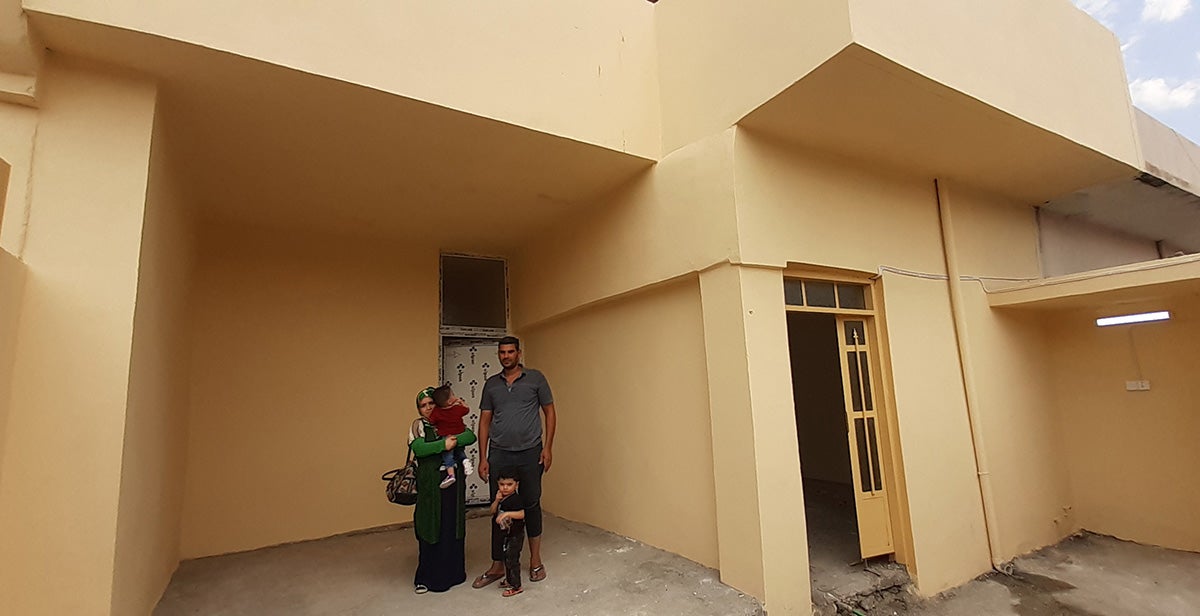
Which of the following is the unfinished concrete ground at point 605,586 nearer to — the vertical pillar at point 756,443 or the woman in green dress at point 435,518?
the woman in green dress at point 435,518

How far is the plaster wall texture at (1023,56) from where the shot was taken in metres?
2.97

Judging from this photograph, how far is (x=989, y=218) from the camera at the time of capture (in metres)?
4.86

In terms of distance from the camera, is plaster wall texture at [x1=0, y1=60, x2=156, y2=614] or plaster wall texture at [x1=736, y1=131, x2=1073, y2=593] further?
plaster wall texture at [x1=736, y1=131, x2=1073, y2=593]

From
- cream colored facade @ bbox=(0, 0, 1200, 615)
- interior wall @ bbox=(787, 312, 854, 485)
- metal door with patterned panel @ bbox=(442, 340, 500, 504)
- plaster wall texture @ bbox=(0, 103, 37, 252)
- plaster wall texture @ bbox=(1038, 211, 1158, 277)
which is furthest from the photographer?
interior wall @ bbox=(787, 312, 854, 485)

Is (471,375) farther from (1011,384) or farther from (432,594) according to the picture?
(1011,384)

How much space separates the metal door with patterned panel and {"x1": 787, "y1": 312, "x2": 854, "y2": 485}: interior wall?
394 centimetres

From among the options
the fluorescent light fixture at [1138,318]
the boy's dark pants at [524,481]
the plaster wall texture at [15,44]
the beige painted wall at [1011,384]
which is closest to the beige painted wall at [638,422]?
the boy's dark pants at [524,481]

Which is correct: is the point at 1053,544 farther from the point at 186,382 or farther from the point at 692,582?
the point at 186,382

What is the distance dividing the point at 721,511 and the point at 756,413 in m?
0.67

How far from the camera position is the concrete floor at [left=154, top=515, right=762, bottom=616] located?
311 centimetres

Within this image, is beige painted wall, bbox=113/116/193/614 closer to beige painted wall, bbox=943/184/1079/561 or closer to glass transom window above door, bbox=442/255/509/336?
glass transom window above door, bbox=442/255/509/336

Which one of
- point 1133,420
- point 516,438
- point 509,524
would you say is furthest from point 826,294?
point 1133,420

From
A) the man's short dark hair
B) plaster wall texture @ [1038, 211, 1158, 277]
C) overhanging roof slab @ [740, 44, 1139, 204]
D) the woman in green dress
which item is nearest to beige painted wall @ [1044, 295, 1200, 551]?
A: plaster wall texture @ [1038, 211, 1158, 277]

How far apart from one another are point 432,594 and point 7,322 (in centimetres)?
247
